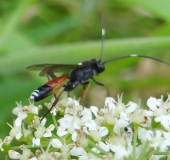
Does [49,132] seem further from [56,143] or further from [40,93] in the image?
[40,93]

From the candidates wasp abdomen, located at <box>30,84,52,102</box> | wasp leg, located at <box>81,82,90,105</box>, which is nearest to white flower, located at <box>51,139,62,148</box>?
wasp abdomen, located at <box>30,84,52,102</box>

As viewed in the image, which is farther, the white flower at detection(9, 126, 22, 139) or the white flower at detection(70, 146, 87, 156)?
the white flower at detection(9, 126, 22, 139)

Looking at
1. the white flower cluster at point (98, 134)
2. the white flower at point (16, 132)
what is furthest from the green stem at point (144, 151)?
the white flower at point (16, 132)

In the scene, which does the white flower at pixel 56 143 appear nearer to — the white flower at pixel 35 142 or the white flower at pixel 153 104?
the white flower at pixel 35 142

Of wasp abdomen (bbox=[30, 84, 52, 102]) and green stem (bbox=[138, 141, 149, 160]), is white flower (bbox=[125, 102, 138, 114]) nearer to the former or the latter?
green stem (bbox=[138, 141, 149, 160])

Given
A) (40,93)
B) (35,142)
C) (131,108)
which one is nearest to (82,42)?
(40,93)
